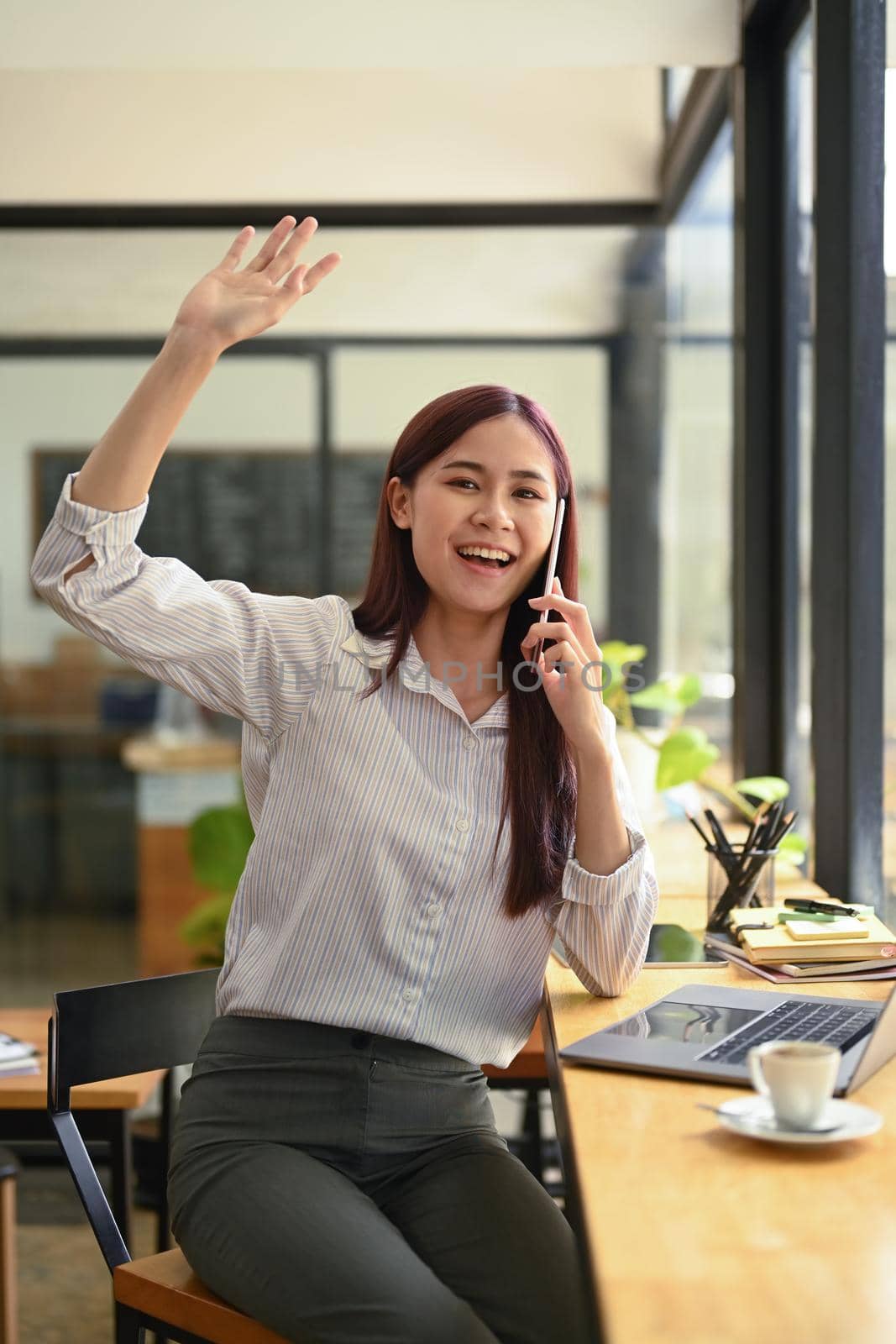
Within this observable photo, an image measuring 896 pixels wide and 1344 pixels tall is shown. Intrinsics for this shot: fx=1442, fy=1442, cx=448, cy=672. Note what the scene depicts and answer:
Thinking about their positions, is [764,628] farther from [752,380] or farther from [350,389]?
[350,389]

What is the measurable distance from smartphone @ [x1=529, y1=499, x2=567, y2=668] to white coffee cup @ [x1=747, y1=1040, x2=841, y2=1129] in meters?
0.65

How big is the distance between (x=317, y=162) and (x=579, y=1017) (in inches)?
99.4

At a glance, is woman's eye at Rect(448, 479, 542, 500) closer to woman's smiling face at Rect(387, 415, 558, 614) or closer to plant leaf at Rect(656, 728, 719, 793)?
woman's smiling face at Rect(387, 415, 558, 614)

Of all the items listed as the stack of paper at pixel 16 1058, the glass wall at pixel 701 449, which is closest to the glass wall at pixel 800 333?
the glass wall at pixel 701 449

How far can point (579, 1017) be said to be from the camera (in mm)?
1521

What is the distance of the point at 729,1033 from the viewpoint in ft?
4.58

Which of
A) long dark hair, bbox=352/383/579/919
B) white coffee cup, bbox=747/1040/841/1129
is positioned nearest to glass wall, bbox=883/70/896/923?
long dark hair, bbox=352/383/579/919

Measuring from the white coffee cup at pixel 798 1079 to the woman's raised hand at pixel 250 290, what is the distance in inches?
32.4

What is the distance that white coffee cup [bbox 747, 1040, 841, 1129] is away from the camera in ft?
3.51

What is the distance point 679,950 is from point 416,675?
1.75ft

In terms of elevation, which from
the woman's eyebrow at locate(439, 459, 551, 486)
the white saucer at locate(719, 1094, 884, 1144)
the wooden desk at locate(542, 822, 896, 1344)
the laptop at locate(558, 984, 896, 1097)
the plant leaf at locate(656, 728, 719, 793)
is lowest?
the wooden desk at locate(542, 822, 896, 1344)

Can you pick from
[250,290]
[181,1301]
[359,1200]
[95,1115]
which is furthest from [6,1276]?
[250,290]

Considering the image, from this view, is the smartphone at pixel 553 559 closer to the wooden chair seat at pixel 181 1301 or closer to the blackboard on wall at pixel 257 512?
the wooden chair seat at pixel 181 1301

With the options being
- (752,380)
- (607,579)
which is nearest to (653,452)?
(607,579)
